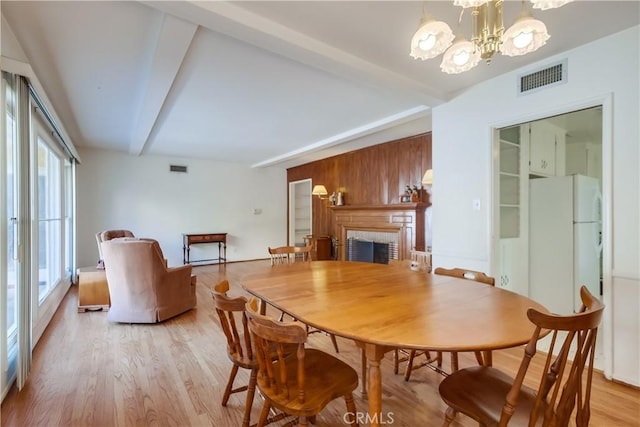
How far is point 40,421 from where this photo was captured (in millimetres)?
1777

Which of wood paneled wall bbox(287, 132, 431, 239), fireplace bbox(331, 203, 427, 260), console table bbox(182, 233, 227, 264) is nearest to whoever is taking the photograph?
fireplace bbox(331, 203, 427, 260)

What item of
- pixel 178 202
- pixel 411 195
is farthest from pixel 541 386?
→ pixel 178 202

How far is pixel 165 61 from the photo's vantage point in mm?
2451

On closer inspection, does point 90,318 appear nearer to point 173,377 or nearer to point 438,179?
point 173,377

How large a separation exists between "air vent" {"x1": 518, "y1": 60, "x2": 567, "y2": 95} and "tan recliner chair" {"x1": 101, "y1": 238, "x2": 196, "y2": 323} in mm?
4025

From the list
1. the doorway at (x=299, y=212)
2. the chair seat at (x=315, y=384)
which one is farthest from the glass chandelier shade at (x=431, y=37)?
the doorway at (x=299, y=212)

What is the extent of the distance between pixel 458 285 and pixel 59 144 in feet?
18.0

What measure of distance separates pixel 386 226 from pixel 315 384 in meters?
4.11

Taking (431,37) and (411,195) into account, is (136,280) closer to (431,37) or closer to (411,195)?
(431,37)

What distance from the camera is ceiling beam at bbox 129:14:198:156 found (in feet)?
6.66

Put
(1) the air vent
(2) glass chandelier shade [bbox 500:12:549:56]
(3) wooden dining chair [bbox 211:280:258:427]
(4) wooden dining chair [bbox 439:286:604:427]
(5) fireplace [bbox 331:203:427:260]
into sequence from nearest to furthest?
(4) wooden dining chair [bbox 439:286:604:427]
(2) glass chandelier shade [bbox 500:12:549:56]
(3) wooden dining chair [bbox 211:280:258:427]
(1) the air vent
(5) fireplace [bbox 331:203:427:260]

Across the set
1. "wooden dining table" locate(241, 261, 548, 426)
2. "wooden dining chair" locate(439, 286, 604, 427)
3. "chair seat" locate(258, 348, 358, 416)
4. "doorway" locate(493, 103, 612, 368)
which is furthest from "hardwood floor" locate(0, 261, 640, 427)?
"doorway" locate(493, 103, 612, 368)

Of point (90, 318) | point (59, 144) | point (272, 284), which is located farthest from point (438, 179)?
point (59, 144)

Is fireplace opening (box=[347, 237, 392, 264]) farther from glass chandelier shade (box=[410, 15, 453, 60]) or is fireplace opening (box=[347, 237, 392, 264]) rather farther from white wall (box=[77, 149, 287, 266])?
glass chandelier shade (box=[410, 15, 453, 60])
